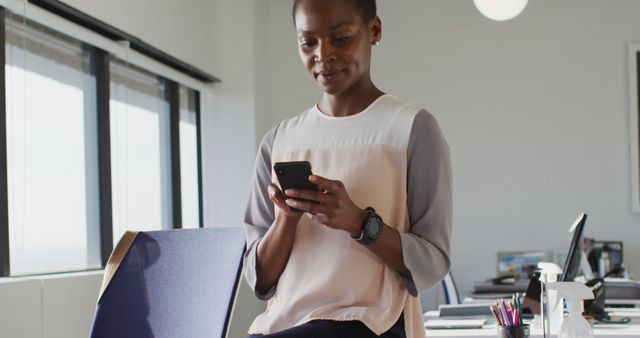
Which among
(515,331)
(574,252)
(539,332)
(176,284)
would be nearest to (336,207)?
(515,331)

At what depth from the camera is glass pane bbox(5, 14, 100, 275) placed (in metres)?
3.36

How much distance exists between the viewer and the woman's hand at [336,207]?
1304mm

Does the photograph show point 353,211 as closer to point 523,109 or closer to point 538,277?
point 538,277

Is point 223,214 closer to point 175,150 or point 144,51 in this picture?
point 175,150

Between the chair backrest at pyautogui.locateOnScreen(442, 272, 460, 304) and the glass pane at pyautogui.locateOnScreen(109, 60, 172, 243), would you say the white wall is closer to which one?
the glass pane at pyautogui.locateOnScreen(109, 60, 172, 243)

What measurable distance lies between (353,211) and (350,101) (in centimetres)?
24

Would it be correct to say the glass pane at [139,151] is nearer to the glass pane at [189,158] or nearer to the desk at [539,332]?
the glass pane at [189,158]

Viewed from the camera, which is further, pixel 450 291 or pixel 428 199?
pixel 450 291

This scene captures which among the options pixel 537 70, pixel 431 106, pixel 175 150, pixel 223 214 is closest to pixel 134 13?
pixel 175 150

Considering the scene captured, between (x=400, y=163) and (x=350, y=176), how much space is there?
78 millimetres

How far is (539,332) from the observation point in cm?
254

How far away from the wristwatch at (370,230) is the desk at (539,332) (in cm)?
125

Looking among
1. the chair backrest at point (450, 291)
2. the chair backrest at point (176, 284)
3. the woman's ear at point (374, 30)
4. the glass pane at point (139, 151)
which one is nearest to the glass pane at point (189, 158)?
the glass pane at point (139, 151)

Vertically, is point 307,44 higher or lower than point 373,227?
higher
